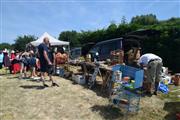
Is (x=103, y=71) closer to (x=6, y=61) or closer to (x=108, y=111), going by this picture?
(x=108, y=111)

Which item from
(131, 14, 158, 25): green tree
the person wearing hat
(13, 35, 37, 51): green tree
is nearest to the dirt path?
the person wearing hat

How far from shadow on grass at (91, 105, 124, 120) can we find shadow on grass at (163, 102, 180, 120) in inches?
49.6

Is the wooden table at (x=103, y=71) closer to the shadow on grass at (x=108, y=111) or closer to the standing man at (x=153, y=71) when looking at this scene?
the standing man at (x=153, y=71)

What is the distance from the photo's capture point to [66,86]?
10828 mm

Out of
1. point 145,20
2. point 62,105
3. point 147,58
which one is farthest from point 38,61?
point 145,20

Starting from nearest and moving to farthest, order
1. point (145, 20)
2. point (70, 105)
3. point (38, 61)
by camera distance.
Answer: point (70, 105) < point (38, 61) < point (145, 20)

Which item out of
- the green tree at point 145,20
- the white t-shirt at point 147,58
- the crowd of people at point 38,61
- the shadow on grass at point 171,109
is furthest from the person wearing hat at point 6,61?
the green tree at point 145,20

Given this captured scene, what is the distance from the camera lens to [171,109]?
330 inches

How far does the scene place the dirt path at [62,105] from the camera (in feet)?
25.8

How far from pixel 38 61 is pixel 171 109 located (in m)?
7.03

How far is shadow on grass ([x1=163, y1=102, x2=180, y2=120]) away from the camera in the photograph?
7.85m

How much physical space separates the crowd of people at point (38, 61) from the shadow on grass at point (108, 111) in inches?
110

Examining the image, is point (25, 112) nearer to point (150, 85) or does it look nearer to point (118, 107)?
point (118, 107)

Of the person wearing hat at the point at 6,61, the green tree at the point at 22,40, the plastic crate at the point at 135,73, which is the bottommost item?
the plastic crate at the point at 135,73
